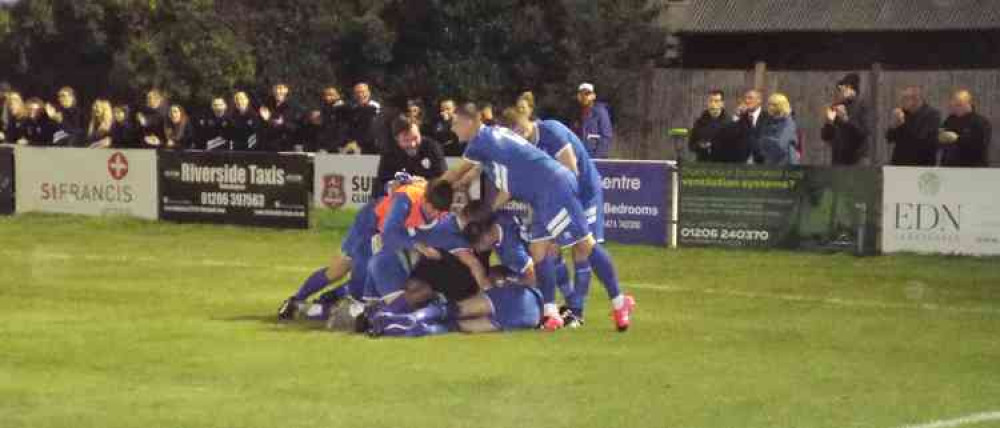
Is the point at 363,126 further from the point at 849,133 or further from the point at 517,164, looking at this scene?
the point at 517,164

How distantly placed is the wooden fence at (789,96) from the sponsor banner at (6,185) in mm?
14448

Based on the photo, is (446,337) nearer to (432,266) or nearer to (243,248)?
(432,266)

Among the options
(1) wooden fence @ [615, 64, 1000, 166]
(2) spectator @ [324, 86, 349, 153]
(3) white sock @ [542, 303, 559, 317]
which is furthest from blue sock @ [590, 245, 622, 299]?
(1) wooden fence @ [615, 64, 1000, 166]

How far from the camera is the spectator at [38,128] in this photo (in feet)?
97.4

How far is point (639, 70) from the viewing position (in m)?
40.4

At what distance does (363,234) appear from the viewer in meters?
15.3

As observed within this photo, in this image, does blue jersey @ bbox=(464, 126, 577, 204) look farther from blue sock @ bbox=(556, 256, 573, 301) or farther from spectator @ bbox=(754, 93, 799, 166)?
spectator @ bbox=(754, 93, 799, 166)

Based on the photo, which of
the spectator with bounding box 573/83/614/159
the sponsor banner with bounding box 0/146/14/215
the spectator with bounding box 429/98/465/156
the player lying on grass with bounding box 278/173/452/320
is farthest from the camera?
the sponsor banner with bounding box 0/146/14/215

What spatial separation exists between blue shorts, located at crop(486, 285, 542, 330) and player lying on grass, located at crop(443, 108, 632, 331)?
0.11m

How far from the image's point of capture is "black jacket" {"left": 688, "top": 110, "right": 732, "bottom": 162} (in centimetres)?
2296

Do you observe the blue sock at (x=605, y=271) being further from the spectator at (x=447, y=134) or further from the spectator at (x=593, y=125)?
the spectator at (x=447, y=134)

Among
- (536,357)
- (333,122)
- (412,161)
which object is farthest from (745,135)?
(536,357)

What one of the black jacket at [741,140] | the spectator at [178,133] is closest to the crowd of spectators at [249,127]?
the spectator at [178,133]

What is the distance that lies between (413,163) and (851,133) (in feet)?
23.1
